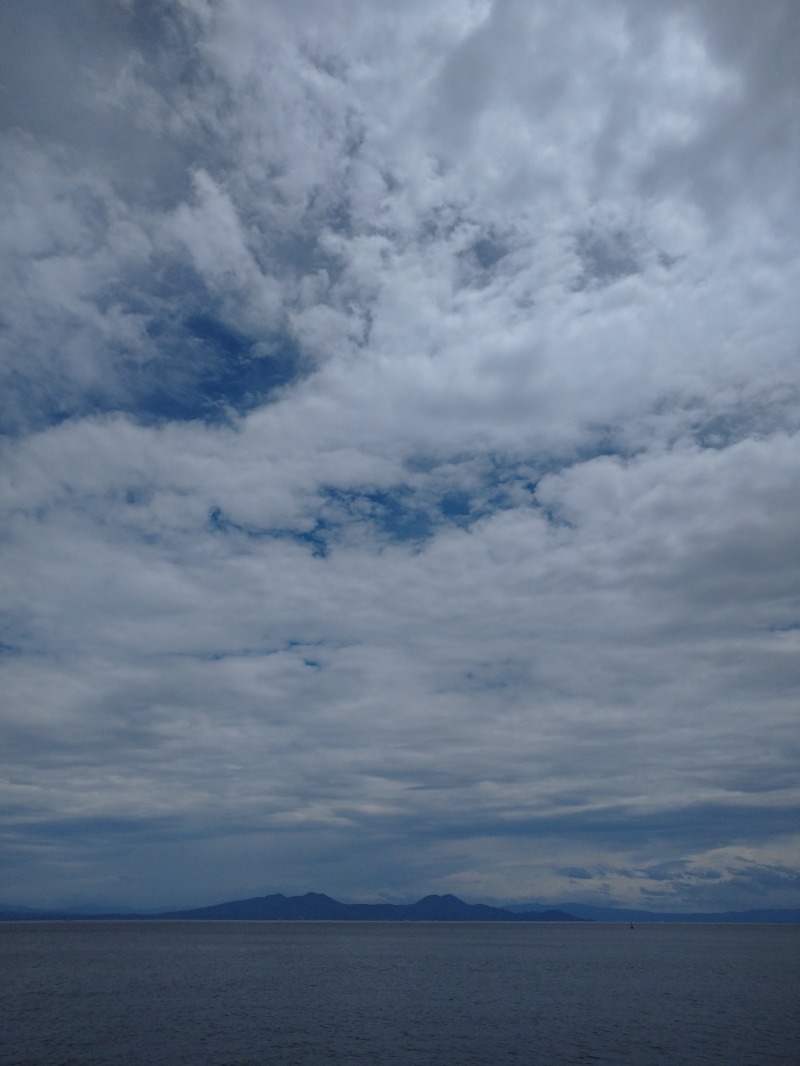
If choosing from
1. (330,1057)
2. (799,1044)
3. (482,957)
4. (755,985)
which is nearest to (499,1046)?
(330,1057)

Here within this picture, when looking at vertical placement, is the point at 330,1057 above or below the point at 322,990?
below

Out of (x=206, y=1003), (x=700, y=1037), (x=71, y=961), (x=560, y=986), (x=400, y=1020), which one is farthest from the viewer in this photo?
(x=71, y=961)

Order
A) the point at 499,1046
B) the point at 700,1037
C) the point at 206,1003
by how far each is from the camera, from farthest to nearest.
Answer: the point at 206,1003, the point at 700,1037, the point at 499,1046

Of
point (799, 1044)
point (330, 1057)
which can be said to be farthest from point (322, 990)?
point (799, 1044)

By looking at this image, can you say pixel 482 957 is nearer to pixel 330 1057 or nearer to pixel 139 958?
pixel 139 958

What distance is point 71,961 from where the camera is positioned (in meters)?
179

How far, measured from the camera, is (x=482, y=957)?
19962cm

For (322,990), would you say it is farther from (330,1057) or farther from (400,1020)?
→ (330,1057)

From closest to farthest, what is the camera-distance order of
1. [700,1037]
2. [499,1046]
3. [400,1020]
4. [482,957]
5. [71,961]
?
[499,1046] < [700,1037] < [400,1020] < [71,961] < [482,957]

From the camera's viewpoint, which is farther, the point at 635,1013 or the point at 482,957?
the point at 482,957

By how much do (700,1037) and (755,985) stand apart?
211 ft

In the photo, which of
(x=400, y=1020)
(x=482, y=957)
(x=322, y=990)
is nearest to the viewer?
(x=400, y=1020)

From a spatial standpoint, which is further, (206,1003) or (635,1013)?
(206,1003)

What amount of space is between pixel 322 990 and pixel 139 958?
319 feet
